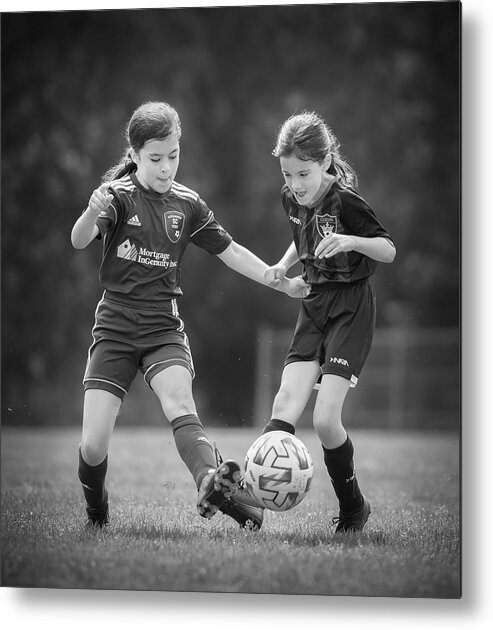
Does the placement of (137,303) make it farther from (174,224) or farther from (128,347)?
(174,224)

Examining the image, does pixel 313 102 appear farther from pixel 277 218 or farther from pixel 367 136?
pixel 277 218

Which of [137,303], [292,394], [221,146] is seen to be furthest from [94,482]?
[221,146]

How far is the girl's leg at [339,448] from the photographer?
3.25m

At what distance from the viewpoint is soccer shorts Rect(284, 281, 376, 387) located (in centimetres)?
329

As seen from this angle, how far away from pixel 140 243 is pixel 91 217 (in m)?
0.26

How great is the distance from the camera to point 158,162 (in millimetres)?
3402

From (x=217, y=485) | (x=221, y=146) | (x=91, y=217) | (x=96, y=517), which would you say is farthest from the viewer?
(x=221, y=146)

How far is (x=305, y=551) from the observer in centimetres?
316

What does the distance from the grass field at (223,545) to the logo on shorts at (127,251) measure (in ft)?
3.29

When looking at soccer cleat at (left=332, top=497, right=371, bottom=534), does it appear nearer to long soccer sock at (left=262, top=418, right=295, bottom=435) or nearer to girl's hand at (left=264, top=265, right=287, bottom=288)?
long soccer sock at (left=262, top=418, right=295, bottom=435)

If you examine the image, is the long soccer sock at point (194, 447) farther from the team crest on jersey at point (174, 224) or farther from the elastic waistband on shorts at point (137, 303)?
the team crest on jersey at point (174, 224)

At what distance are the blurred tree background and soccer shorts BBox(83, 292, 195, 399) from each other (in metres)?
1.08

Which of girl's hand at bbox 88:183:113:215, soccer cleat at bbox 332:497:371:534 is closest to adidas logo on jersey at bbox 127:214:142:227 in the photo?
girl's hand at bbox 88:183:113:215

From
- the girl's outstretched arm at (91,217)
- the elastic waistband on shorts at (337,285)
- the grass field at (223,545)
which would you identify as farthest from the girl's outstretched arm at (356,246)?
the grass field at (223,545)
